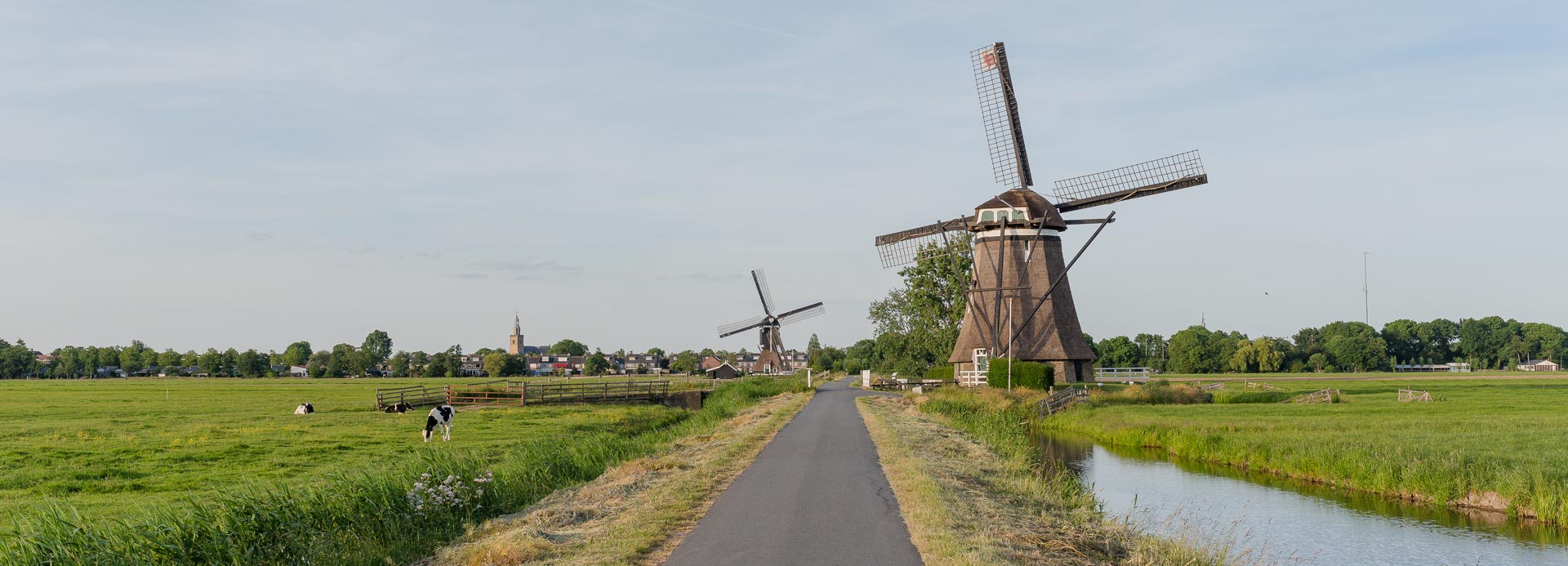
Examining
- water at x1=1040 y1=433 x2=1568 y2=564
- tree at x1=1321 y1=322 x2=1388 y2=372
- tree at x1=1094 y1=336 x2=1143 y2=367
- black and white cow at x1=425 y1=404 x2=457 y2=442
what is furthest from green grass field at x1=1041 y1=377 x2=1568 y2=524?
tree at x1=1321 y1=322 x2=1388 y2=372

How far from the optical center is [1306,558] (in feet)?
46.7

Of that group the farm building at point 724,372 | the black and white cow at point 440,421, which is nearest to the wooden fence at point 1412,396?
the black and white cow at point 440,421

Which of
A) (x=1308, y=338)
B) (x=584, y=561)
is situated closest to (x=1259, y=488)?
(x=584, y=561)

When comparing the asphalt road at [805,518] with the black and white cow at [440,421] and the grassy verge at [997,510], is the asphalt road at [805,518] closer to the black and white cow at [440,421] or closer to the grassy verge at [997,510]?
the grassy verge at [997,510]

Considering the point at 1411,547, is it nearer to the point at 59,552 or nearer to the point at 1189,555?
the point at 1189,555

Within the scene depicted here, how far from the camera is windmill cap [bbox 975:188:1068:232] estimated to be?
174 ft

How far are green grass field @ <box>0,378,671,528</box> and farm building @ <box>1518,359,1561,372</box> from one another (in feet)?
600

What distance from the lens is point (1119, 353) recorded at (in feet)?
504

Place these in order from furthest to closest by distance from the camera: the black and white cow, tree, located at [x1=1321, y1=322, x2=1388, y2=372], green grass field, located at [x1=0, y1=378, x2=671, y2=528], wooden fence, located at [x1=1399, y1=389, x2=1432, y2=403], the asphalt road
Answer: tree, located at [x1=1321, y1=322, x2=1388, y2=372] → wooden fence, located at [x1=1399, y1=389, x2=1432, y2=403] → the black and white cow → green grass field, located at [x1=0, y1=378, x2=671, y2=528] → the asphalt road

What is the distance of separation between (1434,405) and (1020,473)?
98.0 feet

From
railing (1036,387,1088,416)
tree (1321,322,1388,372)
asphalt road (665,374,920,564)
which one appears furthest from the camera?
tree (1321,322,1388,372)

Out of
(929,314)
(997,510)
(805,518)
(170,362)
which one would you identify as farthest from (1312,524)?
(170,362)

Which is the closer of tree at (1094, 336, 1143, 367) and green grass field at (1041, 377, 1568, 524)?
green grass field at (1041, 377, 1568, 524)

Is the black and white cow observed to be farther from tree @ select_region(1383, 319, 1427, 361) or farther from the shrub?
tree @ select_region(1383, 319, 1427, 361)
